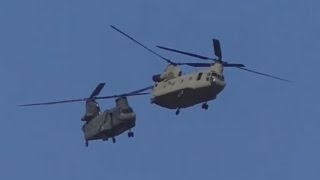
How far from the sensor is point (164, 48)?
196m

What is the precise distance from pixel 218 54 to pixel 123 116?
9.40 m

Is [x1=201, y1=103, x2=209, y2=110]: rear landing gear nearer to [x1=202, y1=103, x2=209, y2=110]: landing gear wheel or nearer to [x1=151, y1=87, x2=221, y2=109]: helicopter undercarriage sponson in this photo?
[x1=202, y1=103, x2=209, y2=110]: landing gear wheel

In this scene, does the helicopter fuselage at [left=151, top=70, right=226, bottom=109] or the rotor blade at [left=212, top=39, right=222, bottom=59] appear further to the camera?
the rotor blade at [left=212, top=39, right=222, bottom=59]

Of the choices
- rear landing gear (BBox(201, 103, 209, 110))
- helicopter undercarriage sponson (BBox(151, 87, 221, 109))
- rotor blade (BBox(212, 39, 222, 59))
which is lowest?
rear landing gear (BBox(201, 103, 209, 110))

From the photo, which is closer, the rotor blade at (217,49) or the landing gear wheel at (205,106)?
the landing gear wheel at (205,106)

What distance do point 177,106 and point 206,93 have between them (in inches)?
115

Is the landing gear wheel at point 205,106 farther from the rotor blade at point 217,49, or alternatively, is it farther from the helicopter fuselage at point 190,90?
the rotor blade at point 217,49

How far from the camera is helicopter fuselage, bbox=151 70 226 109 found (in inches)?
7692

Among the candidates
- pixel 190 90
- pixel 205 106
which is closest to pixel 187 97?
pixel 190 90

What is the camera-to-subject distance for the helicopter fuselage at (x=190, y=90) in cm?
19538

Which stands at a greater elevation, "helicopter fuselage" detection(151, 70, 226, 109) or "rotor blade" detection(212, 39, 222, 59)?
"rotor blade" detection(212, 39, 222, 59)

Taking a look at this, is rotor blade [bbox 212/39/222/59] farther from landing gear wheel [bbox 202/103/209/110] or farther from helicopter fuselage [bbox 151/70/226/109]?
landing gear wheel [bbox 202/103/209/110]

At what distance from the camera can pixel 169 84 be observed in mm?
198375

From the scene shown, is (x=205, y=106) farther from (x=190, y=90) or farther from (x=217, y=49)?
(x=217, y=49)
